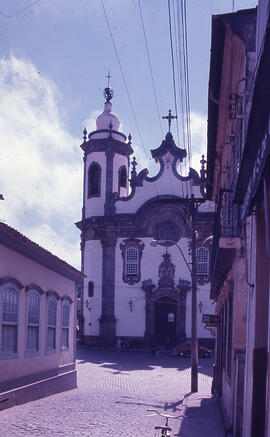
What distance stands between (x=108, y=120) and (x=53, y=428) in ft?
111

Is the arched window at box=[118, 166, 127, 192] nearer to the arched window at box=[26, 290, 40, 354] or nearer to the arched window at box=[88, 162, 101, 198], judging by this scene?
the arched window at box=[88, 162, 101, 198]

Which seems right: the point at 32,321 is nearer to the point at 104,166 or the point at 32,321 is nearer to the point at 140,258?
the point at 140,258

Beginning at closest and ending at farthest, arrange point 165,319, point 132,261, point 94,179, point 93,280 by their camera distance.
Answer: point 165,319 < point 132,261 < point 93,280 < point 94,179

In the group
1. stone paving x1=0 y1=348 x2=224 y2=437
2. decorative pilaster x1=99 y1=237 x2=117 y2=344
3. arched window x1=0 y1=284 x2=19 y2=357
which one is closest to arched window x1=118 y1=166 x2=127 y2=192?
decorative pilaster x1=99 y1=237 x2=117 y2=344

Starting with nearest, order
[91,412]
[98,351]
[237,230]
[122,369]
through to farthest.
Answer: [237,230] → [91,412] → [122,369] → [98,351]

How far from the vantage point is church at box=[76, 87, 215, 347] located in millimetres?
39156

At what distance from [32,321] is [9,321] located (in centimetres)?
178

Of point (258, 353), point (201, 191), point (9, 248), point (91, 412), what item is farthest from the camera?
point (201, 191)

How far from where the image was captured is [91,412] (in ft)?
45.4

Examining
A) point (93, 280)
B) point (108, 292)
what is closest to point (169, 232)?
point (108, 292)

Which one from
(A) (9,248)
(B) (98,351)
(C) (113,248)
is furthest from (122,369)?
(A) (9,248)

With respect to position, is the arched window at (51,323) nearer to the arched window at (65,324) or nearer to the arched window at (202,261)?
the arched window at (65,324)

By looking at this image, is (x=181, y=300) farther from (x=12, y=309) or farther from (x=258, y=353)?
(x=258, y=353)

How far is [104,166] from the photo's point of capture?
136 ft
